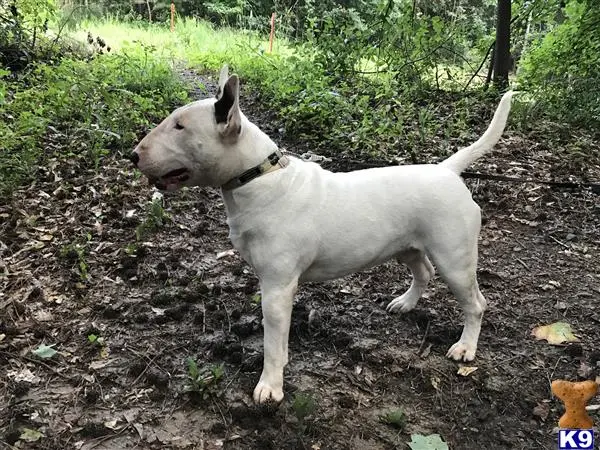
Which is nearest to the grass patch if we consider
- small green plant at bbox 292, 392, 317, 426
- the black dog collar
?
the black dog collar

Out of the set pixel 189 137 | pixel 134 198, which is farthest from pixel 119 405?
pixel 134 198

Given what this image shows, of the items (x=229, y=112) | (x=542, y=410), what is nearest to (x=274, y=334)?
(x=229, y=112)

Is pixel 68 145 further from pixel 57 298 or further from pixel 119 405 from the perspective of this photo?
pixel 119 405

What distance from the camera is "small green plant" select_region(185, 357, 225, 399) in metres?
2.91

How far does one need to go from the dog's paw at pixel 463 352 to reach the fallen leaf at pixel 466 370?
0.07 meters

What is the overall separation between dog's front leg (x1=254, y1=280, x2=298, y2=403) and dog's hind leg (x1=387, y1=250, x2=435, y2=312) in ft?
3.34

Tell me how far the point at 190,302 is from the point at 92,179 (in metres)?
2.22

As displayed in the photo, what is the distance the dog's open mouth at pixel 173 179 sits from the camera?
2670 mm

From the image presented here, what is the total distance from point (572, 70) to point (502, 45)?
4.37 ft

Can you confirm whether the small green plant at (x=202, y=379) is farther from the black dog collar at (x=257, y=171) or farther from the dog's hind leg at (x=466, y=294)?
the dog's hind leg at (x=466, y=294)

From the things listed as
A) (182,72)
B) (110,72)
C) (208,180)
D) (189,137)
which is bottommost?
(182,72)

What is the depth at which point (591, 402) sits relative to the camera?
3.07 metres

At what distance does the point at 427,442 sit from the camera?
8.87 ft

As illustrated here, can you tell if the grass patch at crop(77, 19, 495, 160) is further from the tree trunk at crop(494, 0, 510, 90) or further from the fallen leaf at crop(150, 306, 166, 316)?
the fallen leaf at crop(150, 306, 166, 316)
